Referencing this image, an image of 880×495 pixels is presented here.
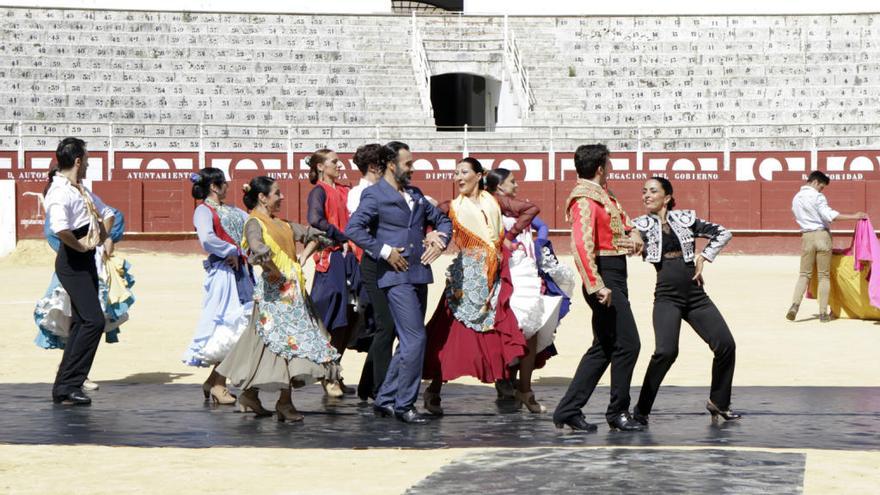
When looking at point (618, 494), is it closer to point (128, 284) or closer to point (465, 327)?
point (465, 327)

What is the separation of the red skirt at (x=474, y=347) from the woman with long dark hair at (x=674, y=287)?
0.85 meters

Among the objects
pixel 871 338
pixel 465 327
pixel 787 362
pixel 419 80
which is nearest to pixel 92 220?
pixel 465 327

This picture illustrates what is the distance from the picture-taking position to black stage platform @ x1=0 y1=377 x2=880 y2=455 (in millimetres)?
7203

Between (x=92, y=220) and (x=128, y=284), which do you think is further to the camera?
(x=128, y=284)

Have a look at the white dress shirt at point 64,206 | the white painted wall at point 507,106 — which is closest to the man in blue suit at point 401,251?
the white dress shirt at point 64,206

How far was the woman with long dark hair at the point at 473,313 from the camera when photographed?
8.14 metres

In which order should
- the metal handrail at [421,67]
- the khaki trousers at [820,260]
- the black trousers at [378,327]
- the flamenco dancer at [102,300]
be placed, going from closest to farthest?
the black trousers at [378,327]
the flamenco dancer at [102,300]
the khaki trousers at [820,260]
the metal handrail at [421,67]

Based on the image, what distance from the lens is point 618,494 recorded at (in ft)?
19.0

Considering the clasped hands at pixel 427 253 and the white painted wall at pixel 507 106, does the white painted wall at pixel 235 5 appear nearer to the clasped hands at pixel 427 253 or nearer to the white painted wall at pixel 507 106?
the white painted wall at pixel 507 106

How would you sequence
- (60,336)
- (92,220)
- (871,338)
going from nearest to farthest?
(92,220)
(60,336)
(871,338)

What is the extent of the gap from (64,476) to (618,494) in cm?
226

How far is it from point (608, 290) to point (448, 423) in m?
1.21

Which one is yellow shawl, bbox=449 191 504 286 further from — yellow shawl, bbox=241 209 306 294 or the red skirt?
yellow shawl, bbox=241 209 306 294

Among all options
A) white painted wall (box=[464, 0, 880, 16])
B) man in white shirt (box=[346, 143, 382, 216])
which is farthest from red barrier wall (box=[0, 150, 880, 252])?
man in white shirt (box=[346, 143, 382, 216])
